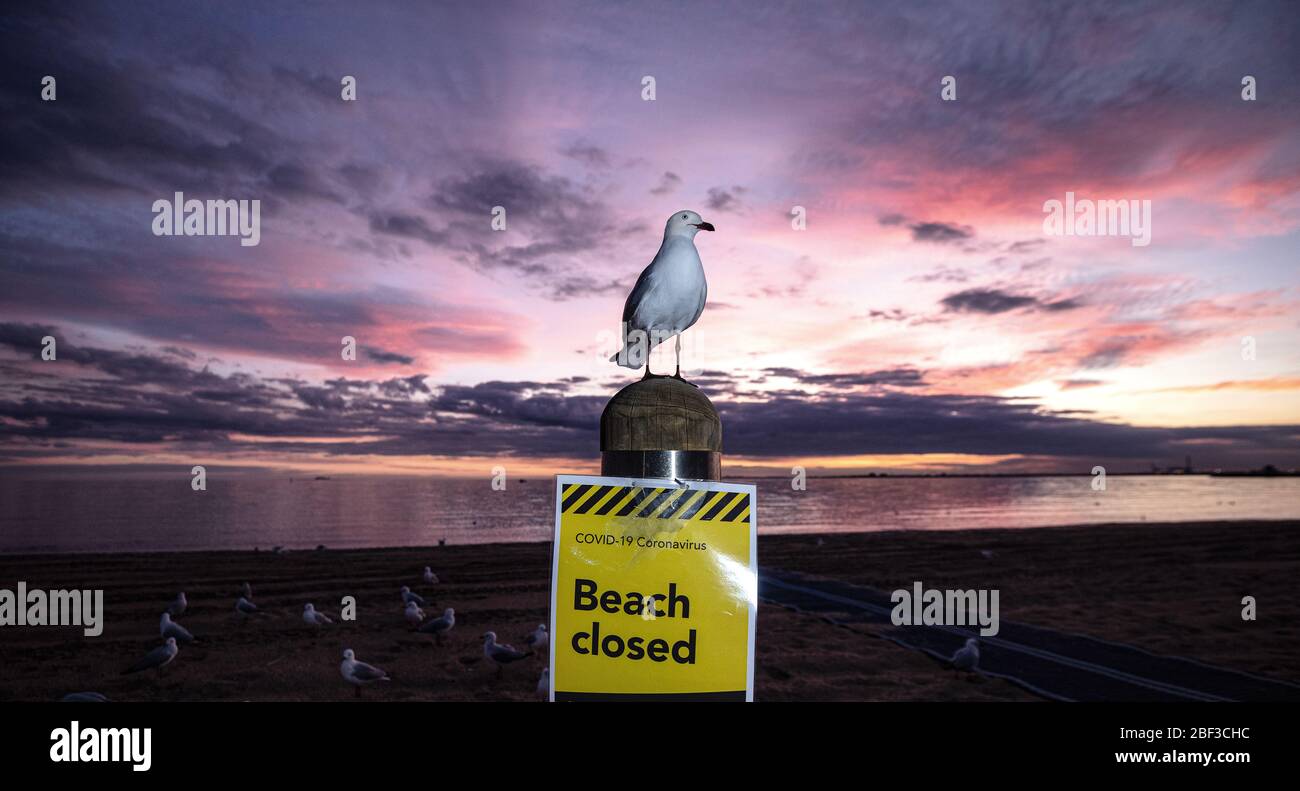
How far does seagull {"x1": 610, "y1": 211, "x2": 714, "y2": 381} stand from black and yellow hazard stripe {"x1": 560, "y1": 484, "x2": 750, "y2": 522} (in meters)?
1.22

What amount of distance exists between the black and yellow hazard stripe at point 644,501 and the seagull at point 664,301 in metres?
1.22

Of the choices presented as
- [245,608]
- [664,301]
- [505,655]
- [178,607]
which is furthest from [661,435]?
[178,607]

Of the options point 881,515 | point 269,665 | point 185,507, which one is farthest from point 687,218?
point 185,507

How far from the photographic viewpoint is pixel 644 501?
2305 mm

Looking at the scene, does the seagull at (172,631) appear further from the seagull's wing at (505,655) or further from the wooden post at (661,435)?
the wooden post at (661,435)

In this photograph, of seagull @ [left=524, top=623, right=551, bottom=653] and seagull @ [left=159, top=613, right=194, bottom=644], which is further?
seagull @ [left=159, top=613, right=194, bottom=644]

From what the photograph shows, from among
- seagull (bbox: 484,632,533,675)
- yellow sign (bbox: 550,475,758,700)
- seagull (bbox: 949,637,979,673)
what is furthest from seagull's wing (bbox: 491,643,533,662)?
yellow sign (bbox: 550,475,758,700)

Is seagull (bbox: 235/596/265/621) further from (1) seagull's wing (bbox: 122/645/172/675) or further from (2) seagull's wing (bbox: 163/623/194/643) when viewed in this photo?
(1) seagull's wing (bbox: 122/645/172/675)

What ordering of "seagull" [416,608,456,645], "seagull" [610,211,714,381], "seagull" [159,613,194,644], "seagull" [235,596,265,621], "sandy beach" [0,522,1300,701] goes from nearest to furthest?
"seagull" [610,211,714,381], "sandy beach" [0,522,1300,701], "seagull" [159,613,194,644], "seagull" [416,608,456,645], "seagull" [235,596,265,621]

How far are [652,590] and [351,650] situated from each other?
1176 centimetres

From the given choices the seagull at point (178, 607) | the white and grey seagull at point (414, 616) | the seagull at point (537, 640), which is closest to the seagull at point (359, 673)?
the seagull at point (537, 640)

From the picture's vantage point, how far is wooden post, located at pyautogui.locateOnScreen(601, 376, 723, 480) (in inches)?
92.0

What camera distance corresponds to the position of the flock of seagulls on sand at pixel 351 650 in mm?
11336

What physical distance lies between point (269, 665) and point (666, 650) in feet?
43.1
